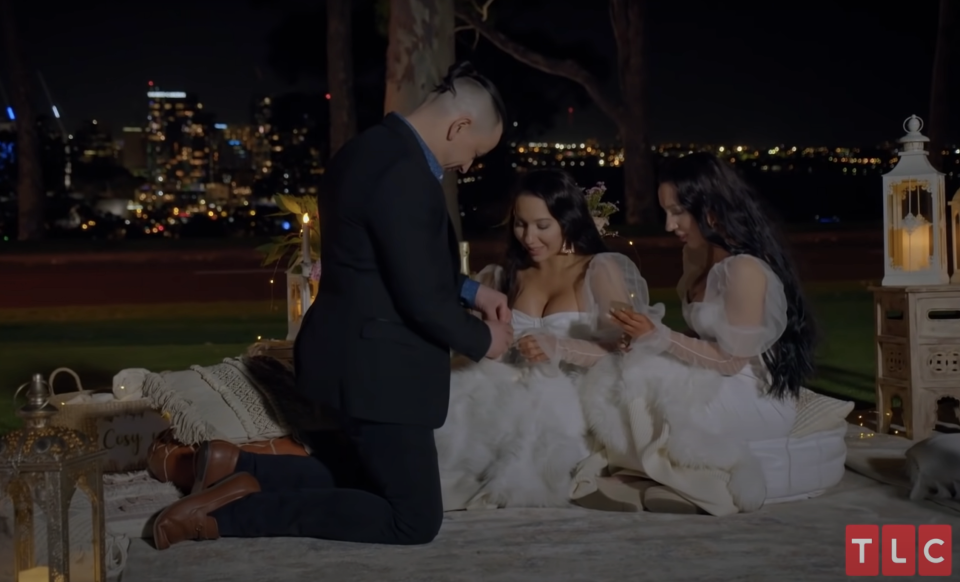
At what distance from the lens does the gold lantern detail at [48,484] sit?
341 centimetres

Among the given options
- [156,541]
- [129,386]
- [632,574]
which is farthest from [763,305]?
[129,386]

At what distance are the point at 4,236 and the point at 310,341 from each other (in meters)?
31.4

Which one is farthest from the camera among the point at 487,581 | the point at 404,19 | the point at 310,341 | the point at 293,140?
the point at 293,140

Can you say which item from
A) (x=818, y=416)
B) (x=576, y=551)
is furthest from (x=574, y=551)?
(x=818, y=416)

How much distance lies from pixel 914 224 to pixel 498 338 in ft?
9.96

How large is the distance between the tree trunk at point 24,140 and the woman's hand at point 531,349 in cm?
2449

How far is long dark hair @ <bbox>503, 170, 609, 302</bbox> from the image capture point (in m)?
5.19

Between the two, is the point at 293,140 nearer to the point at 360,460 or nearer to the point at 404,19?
the point at 404,19

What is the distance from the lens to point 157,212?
38562 mm

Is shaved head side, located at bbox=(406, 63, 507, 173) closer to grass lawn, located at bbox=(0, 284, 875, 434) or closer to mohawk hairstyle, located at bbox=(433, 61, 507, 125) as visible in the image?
mohawk hairstyle, located at bbox=(433, 61, 507, 125)

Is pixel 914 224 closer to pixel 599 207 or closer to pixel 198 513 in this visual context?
pixel 599 207

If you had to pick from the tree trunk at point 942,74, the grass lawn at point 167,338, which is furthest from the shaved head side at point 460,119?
the tree trunk at point 942,74

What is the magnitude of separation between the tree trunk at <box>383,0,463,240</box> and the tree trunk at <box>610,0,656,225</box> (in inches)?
583

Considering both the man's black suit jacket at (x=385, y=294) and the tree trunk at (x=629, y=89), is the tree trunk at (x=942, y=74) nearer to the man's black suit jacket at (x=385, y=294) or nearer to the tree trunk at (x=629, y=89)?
the tree trunk at (x=629, y=89)
